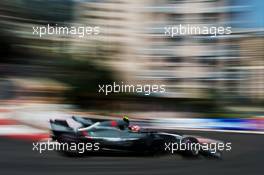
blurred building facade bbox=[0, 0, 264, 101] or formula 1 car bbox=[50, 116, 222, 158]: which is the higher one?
blurred building facade bbox=[0, 0, 264, 101]

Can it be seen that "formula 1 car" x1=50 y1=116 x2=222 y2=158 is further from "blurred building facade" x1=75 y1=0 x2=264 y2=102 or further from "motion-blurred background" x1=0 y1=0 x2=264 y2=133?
"blurred building facade" x1=75 y1=0 x2=264 y2=102

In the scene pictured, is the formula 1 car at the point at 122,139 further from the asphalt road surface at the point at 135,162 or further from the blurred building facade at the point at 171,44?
the blurred building facade at the point at 171,44

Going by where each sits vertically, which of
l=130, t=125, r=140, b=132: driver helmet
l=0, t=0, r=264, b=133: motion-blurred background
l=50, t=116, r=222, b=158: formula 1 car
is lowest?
l=50, t=116, r=222, b=158: formula 1 car

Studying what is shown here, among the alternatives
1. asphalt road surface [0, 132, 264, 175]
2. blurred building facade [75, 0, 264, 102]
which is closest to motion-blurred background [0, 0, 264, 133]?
blurred building facade [75, 0, 264, 102]

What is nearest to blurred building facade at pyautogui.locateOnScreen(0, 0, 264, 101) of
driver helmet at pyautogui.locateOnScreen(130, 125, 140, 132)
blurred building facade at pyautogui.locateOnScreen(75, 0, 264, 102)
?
blurred building facade at pyautogui.locateOnScreen(75, 0, 264, 102)

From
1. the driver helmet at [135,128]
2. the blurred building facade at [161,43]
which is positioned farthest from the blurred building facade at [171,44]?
the driver helmet at [135,128]

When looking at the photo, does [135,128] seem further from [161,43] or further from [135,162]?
[161,43]
